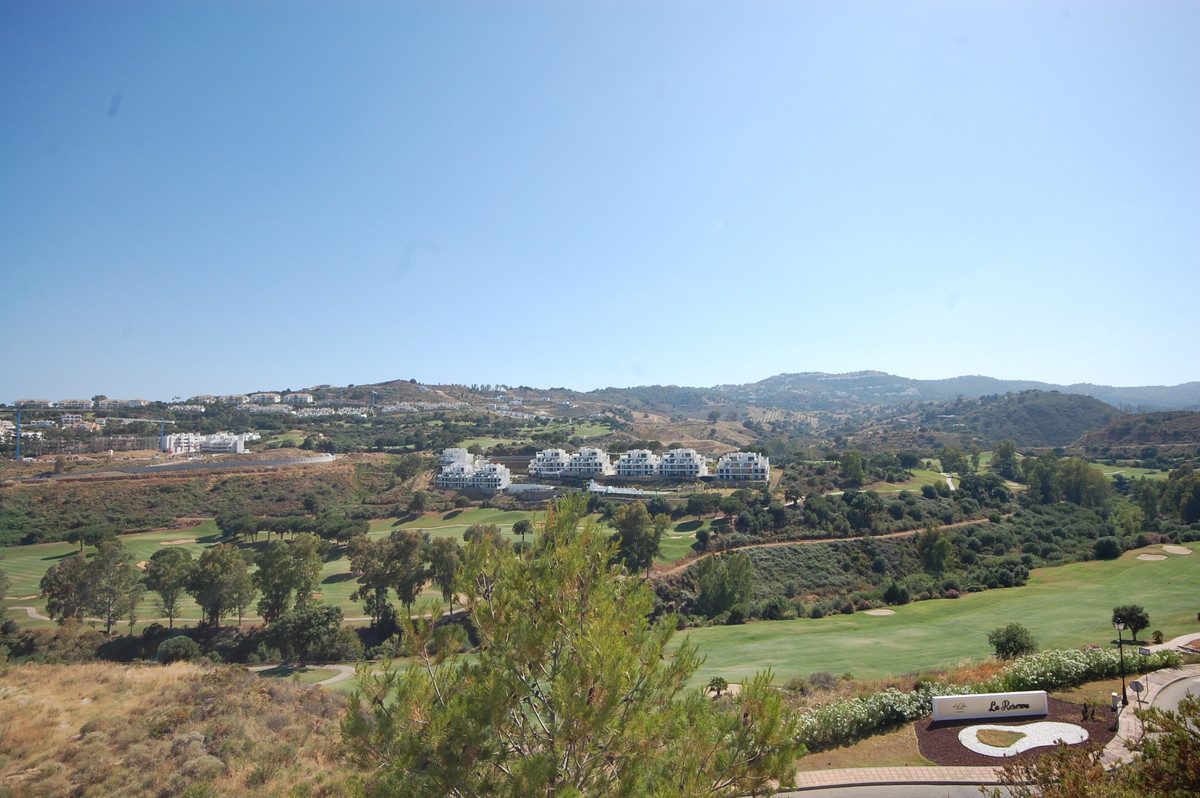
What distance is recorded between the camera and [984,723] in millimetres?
11945

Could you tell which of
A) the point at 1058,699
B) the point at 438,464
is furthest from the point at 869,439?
the point at 1058,699

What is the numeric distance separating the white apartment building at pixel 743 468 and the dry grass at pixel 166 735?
54063 millimetres

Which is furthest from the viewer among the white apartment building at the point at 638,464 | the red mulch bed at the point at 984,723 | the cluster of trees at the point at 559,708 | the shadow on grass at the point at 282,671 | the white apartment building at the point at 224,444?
the white apartment building at the point at 224,444

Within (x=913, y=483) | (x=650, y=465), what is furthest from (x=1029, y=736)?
(x=650, y=465)

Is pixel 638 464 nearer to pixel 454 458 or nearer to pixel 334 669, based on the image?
pixel 454 458

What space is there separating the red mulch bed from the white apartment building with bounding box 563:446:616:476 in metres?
61.5

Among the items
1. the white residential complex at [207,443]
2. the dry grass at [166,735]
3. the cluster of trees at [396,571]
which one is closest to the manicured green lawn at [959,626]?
the dry grass at [166,735]

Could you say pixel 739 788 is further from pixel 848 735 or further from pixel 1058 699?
pixel 1058 699

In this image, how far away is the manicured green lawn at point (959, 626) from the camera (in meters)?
19.5

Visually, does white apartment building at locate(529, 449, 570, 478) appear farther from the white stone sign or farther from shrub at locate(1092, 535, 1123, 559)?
the white stone sign

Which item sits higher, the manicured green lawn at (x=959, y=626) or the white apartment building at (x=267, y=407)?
the white apartment building at (x=267, y=407)

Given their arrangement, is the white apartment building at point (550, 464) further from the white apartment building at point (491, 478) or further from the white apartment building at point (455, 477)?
the white apartment building at point (455, 477)

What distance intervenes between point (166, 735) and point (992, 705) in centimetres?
1906

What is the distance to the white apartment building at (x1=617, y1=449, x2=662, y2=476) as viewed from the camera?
71.9 metres
